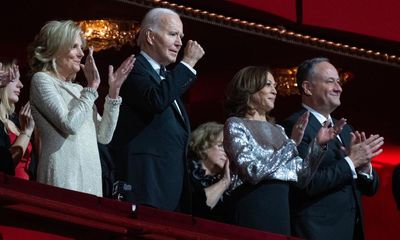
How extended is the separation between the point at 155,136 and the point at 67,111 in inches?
14.1

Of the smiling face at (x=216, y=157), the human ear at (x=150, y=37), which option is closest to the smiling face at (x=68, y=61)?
the human ear at (x=150, y=37)

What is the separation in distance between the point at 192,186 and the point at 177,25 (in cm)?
68

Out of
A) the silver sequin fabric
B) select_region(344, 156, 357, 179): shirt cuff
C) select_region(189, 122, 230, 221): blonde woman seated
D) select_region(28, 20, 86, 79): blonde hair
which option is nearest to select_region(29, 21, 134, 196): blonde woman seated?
select_region(28, 20, 86, 79): blonde hair

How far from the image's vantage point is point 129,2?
5.90 metres

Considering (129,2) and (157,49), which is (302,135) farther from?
(129,2)

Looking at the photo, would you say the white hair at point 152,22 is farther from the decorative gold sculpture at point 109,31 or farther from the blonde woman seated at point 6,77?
the decorative gold sculpture at point 109,31

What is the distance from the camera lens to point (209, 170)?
550cm

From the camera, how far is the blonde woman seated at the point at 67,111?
456 cm

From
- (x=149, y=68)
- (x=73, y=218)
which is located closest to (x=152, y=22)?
(x=149, y=68)

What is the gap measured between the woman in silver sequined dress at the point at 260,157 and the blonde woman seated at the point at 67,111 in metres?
0.46

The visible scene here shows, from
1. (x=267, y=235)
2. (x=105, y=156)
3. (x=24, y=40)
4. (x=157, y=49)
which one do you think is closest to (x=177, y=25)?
(x=157, y=49)

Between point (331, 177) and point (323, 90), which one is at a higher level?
point (323, 90)

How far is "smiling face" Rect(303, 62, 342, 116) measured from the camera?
5441 millimetres

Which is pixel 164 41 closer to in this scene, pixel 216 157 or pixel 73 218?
pixel 216 157
